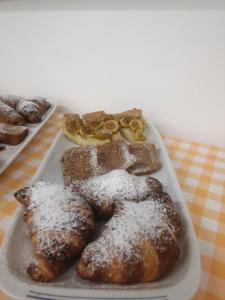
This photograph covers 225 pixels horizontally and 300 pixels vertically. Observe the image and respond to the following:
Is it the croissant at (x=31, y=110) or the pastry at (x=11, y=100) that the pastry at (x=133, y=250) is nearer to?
the croissant at (x=31, y=110)

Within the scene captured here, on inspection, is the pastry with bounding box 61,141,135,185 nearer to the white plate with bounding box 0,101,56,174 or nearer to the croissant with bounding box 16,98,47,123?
the white plate with bounding box 0,101,56,174

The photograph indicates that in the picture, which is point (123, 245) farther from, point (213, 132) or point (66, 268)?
point (213, 132)

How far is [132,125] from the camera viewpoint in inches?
42.8

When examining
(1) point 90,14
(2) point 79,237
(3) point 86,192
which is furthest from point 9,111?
(2) point 79,237

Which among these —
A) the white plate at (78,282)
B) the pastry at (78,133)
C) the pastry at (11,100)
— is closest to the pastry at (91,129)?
the pastry at (78,133)

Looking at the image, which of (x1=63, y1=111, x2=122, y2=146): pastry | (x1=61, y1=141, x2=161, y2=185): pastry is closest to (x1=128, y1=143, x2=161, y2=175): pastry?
(x1=61, y1=141, x2=161, y2=185): pastry

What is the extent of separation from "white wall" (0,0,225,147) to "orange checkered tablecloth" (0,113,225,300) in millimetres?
141

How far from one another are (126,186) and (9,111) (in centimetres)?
65

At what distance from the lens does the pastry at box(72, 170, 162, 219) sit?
0.69 m

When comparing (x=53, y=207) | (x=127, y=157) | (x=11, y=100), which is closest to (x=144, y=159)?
(x=127, y=157)

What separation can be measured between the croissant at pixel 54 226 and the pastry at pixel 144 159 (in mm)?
260

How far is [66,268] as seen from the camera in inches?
22.5

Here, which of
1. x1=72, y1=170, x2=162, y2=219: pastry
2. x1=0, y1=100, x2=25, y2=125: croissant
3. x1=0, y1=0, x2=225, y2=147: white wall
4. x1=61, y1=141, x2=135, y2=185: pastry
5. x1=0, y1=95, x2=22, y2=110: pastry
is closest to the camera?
x1=72, y1=170, x2=162, y2=219: pastry

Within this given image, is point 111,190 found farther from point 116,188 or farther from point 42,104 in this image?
point 42,104
